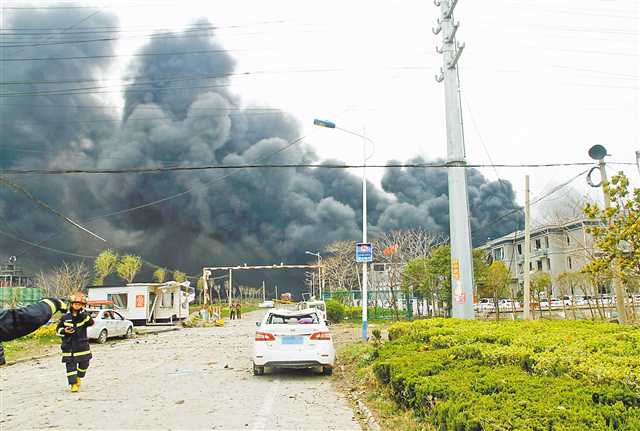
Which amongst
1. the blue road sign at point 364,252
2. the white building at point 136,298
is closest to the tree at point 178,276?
the white building at point 136,298

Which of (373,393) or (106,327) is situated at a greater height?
(106,327)

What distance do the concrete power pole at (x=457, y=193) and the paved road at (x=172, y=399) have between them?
5.49 m

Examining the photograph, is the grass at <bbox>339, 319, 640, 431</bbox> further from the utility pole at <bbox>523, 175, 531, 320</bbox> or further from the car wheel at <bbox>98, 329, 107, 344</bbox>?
the car wheel at <bbox>98, 329, 107, 344</bbox>

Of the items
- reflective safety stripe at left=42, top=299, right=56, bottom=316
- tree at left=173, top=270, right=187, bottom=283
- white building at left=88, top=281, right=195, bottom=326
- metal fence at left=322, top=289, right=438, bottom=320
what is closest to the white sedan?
reflective safety stripe at left=42, top=299, right=56, bottom=316

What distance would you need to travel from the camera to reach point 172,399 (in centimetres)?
832

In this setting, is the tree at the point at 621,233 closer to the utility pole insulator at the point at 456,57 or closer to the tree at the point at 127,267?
the utility pole insulator at the point at 456,57

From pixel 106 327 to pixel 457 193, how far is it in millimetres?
16639

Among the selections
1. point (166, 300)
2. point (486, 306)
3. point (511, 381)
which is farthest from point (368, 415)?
point (486, 306)

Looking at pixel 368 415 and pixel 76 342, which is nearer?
pixel 368 415

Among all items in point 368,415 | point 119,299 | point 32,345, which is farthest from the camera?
point 119,299

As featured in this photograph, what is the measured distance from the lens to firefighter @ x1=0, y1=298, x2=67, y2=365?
3.57 meters

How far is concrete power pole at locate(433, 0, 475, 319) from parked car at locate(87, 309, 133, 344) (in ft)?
49.7

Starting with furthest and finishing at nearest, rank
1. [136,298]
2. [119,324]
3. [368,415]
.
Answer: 1. [136,298]
2. [119,324]
3. [368,415]

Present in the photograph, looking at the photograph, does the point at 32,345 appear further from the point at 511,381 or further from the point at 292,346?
the point at 511,381
